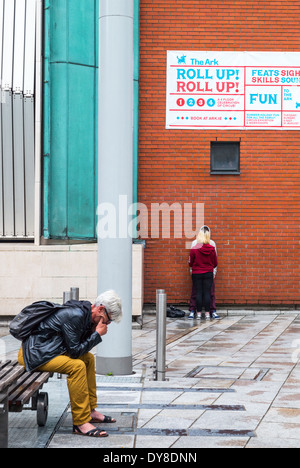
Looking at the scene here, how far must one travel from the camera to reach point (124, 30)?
891 centimetres

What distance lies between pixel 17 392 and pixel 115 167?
3718mm

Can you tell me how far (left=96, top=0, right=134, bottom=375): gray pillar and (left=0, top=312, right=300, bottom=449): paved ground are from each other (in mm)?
381

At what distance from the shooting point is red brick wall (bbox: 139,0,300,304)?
52.2 feet

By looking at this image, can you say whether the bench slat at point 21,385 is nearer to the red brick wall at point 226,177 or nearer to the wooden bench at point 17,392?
the wooden bench at point 17,392

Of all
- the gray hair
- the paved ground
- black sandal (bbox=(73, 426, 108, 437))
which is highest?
the gray hair

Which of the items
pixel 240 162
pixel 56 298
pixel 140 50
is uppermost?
pixel 140 50

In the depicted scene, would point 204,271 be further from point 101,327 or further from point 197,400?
point 101,327

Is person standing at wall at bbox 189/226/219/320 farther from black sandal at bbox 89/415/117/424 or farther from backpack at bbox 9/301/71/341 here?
backpack at bbox 9/301/71/341

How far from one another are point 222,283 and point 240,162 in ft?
8.10

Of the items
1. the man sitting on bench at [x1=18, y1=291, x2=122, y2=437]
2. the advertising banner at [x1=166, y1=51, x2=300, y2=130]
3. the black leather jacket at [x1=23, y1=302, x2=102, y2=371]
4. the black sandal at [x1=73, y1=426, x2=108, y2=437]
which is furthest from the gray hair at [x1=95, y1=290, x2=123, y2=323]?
the advertising banner at [x1=166, y1=51, x2=300, y2=130]

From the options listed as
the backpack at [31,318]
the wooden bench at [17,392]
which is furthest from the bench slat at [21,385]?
the backpack at [31,318]

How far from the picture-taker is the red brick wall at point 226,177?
15906 millimetres

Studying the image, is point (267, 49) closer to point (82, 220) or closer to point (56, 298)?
point (82, 220)

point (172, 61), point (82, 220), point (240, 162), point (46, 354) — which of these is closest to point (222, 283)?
point (240, 162)
